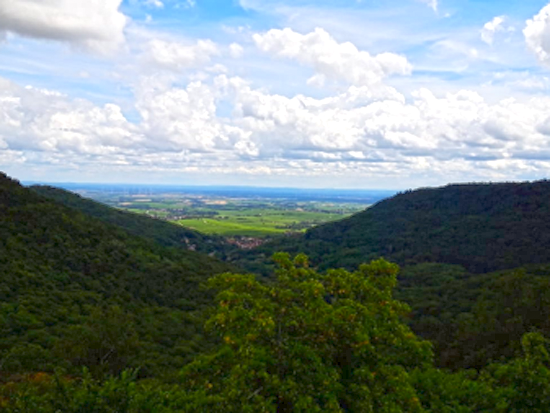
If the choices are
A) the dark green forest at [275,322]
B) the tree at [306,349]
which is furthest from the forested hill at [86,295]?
the tree at [306,349]

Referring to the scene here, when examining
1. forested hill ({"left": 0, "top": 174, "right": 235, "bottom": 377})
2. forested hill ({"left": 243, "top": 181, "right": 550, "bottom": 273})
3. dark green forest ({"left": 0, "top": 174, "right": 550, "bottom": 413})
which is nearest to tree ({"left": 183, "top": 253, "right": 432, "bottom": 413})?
dark green forest ({"left": 0, "top": 174, "right": 550, "bottom": 413})

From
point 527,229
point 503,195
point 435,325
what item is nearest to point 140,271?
point 435,325

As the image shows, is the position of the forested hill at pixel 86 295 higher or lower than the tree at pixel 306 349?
lower

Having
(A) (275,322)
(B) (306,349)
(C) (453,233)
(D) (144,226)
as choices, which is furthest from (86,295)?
(C) (453,233)

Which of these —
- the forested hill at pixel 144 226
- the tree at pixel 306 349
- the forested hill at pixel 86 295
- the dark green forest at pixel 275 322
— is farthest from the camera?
the forested hill at pixel 144 226

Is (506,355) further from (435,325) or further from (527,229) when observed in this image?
(527,229)

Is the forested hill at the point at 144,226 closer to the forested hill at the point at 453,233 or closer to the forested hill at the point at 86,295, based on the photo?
the forested hill at the point at 453,233
